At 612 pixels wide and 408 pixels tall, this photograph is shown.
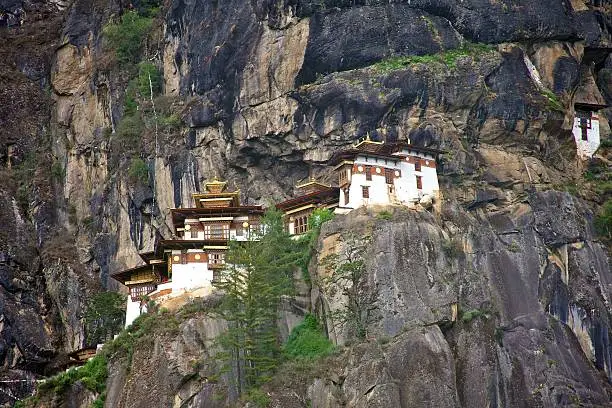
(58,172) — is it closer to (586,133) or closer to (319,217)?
(319,217)

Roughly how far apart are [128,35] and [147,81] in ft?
22.2

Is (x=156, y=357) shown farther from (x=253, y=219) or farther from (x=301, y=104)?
(x=301, y=104)

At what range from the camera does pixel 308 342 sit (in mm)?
69250

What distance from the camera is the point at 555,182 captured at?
80375mm

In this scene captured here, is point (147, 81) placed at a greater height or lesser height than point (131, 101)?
greater

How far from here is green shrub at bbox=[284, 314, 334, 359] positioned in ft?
224

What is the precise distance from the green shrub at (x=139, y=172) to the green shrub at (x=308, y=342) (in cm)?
2240

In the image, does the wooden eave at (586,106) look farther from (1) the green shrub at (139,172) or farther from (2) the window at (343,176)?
(1) the green shrub at (139,172)

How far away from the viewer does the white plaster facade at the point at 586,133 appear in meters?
85.3

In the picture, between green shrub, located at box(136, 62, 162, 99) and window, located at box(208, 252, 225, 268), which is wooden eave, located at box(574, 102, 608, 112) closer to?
window, located at box(208, 252, 225, 268)

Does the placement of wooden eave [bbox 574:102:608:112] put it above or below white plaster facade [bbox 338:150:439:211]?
above

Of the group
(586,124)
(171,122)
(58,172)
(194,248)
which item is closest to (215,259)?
(194,248)

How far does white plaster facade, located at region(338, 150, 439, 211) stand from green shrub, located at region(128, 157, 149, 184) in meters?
18.5

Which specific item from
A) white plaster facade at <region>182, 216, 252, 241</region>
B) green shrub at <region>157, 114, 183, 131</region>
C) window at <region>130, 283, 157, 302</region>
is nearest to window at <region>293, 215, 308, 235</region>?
white plaster facade at <region>182, 216, 252, 241</region>
